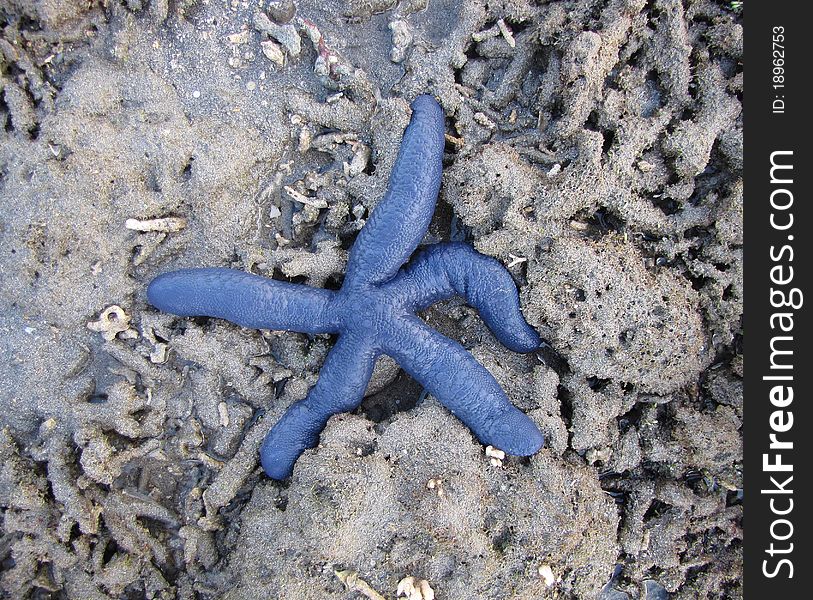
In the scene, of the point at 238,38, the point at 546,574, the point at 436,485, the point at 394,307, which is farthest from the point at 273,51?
the point at 546,574

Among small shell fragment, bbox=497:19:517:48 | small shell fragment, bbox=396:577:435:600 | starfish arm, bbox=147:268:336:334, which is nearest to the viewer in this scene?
small shell fragment, bbox=396:577:435:600

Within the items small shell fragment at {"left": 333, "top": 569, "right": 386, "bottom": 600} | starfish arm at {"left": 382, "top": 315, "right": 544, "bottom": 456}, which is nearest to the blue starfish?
starfish arm at {"left": 382, "top": 315, "right": 544, "bottom": 456}

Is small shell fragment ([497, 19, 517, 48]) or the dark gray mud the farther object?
small shell fragment ([497, 19, 517, 48])

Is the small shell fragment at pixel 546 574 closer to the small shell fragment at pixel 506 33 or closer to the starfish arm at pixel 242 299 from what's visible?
the starfish arm at pixel 242 299

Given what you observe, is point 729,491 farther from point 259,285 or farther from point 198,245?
point 198,245

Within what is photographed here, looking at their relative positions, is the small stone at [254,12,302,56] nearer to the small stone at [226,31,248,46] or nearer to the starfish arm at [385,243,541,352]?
the small stone at [226,31,248,46]

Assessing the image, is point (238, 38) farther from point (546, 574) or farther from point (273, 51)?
point (546, 574)

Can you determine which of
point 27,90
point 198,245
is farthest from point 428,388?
point 27,90
